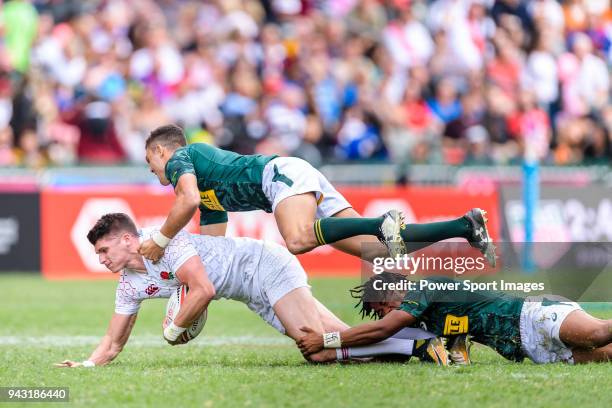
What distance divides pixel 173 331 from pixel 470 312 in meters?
2.27

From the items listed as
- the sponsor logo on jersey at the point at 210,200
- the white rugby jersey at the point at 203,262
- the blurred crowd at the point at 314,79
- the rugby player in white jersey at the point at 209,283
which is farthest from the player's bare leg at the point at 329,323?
the blurred crowd at the point at 314,79

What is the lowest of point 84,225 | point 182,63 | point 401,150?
point 84,225

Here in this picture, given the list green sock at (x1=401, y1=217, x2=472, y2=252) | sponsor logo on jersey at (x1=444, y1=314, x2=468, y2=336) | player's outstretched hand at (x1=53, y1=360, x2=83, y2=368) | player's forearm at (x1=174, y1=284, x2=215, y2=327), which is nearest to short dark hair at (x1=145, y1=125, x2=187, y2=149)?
player's forearm at (x1=174, y1=284, x2=215, y2=327)

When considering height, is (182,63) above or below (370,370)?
above

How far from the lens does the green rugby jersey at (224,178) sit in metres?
9.84

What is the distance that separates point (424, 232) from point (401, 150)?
10.8 m

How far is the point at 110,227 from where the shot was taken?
8.98 metres

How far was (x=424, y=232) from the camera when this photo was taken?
30.6ft

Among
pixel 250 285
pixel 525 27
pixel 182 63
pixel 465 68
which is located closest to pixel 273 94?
pixel 182 63

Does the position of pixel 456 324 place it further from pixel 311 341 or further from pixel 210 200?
pixel 210 200

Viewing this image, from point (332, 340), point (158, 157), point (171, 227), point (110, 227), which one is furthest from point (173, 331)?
point (158, 157)

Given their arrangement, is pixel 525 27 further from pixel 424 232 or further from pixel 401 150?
pixel 424 232

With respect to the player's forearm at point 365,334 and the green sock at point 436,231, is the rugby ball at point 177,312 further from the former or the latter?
the green sock at point 436,231

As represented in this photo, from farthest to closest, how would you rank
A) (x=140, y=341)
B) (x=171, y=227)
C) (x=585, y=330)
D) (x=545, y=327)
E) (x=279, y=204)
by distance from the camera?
1. (x=140, y=341)
2. (x=279, y=204)
3. (x=171, y=227)
4. (x=545, y=327)
5. (x=585, y=330)
